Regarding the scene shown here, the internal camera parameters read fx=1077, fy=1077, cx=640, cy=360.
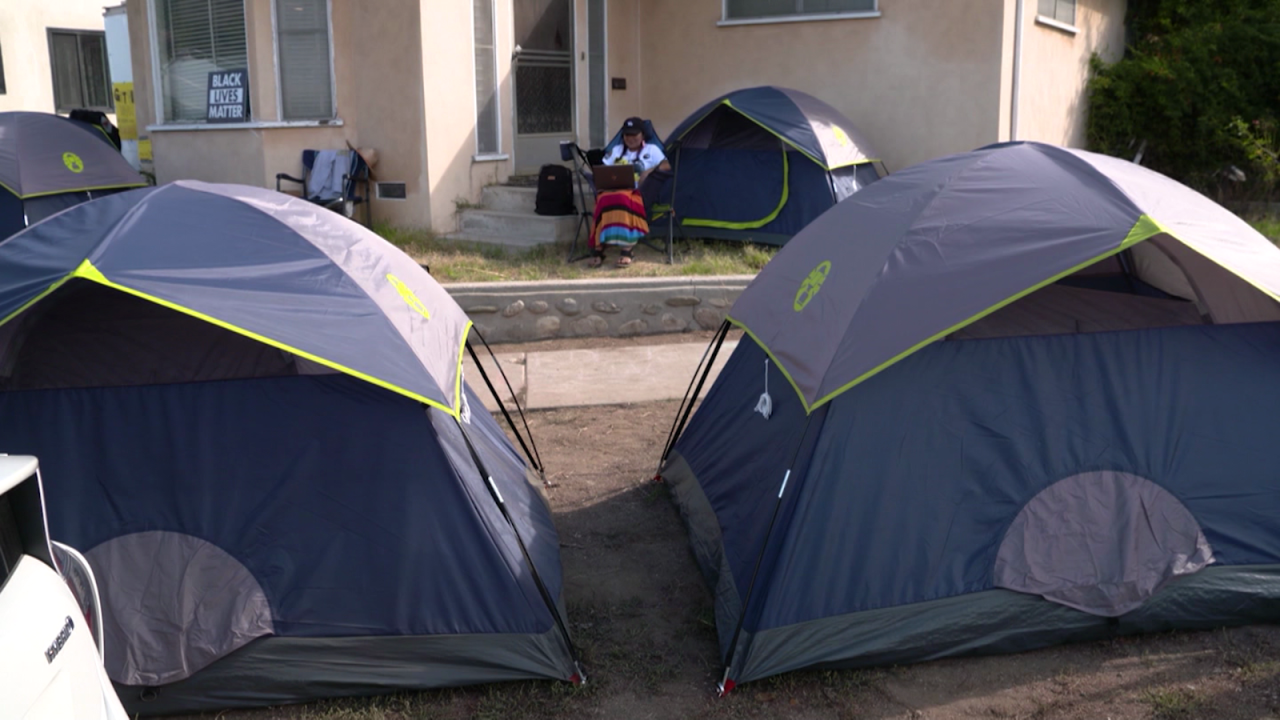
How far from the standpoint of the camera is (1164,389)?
4031 mm

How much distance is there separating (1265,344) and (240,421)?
12.5 feet

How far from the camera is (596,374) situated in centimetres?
772

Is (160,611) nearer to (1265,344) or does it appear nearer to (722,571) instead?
(722,571)

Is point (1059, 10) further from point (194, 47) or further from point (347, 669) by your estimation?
point (347, 669)

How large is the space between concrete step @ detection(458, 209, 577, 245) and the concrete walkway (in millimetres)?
2148

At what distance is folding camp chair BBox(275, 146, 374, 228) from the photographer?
34.2 ft

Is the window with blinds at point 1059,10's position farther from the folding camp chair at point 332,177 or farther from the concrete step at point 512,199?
the folding camp chair at point 332,177

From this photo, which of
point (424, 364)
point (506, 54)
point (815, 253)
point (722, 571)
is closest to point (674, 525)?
point (722, 571)

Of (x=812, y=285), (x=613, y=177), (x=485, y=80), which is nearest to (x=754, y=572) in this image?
(x=812, y=285)

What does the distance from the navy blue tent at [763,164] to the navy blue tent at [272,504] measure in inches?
248

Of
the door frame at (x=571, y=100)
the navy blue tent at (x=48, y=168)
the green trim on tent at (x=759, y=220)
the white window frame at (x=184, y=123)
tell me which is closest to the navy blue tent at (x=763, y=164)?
the green trim on tent at (x=759, y=220)

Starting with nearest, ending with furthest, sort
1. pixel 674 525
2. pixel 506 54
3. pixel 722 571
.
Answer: pixel 722 571 < pixel 674 525 < pixel 506 54

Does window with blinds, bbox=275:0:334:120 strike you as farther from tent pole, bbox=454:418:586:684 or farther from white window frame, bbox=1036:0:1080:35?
tent pole, bbox=454:418:586:684

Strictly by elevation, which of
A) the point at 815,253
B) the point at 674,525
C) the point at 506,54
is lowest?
the point at 674,525
